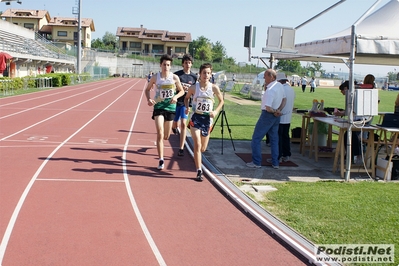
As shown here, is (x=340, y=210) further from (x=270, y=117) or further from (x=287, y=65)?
(x=287, y=65)

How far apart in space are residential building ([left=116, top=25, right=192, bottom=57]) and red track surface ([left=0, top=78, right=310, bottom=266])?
11033 cm

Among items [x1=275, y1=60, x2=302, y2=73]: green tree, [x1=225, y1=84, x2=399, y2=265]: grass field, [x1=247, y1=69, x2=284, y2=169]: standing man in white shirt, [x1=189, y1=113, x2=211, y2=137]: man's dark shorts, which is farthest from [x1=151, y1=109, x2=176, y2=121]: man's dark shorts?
[x1=275, y1=60, x2=302, y2=73]: green tree

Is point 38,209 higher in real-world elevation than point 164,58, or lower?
lower

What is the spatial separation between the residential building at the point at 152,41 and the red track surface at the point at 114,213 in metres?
110

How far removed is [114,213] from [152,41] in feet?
394

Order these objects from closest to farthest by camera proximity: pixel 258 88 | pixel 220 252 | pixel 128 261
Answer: pixel 128 261, pixel 220 252, pixel 258 88

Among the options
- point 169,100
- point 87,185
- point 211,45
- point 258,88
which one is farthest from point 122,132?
point 211,45

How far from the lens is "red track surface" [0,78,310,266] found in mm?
5090

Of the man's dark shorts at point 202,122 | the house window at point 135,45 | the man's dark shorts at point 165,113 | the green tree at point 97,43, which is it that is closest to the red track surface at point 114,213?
the man's dark shorts at point 202,122

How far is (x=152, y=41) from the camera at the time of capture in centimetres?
12338

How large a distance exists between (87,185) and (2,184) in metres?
1.31

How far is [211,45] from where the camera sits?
140000 mm

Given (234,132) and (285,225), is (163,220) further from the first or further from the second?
(234,132)

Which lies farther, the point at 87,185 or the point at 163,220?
the point at 87,185
